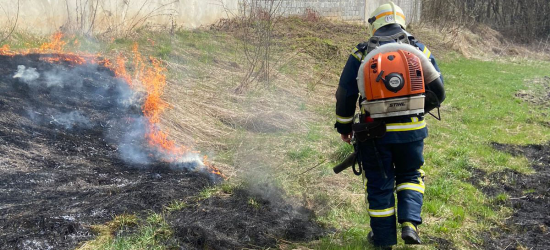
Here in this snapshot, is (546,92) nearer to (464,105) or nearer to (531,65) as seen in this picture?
(464,105)

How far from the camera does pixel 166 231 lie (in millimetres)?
4043

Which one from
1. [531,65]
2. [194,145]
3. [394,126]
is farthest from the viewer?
[531,65]

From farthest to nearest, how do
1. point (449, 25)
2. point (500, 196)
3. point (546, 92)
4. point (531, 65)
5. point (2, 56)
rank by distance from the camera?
point (449, 25) → point (531, 65) → point (546, 92) → point (2, 56) → point (500, 196)

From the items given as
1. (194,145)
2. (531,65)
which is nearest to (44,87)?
(194,145)

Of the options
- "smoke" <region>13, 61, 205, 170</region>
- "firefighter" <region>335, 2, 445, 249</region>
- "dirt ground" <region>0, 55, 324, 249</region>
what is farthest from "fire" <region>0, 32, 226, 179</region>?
"firefighter" <region>335, 2, 445, 249</region>

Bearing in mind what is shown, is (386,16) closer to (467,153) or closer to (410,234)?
(410,234)

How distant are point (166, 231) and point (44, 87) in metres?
4.33

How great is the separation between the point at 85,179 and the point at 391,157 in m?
3.13

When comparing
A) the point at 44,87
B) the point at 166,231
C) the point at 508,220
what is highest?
the point at 44,87

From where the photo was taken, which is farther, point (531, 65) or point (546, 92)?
point (531, 65)

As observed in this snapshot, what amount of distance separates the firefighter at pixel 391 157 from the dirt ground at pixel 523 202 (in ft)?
3.27

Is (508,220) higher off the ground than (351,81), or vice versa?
(351,81)

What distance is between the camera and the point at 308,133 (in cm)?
807

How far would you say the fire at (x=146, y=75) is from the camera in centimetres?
650
